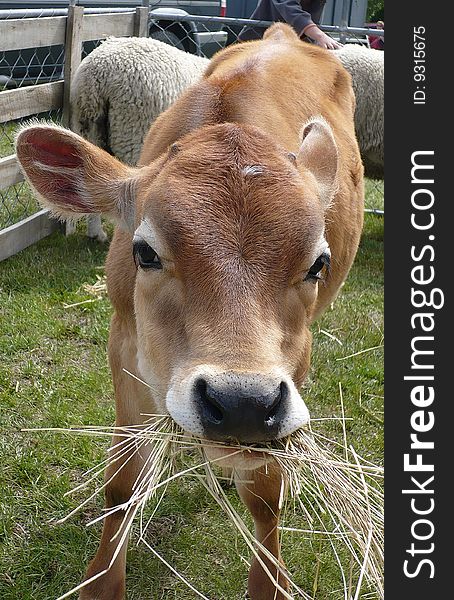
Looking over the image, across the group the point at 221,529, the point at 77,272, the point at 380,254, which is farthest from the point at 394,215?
the point at 380,254

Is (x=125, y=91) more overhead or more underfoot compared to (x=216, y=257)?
more underfoot

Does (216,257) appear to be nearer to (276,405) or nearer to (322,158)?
(276,405)

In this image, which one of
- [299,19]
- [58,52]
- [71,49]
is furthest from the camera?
[58,52]

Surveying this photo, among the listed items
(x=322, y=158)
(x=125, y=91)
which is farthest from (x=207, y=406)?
(x=125, y=91)

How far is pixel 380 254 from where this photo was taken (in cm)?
820

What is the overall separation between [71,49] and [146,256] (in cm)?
515

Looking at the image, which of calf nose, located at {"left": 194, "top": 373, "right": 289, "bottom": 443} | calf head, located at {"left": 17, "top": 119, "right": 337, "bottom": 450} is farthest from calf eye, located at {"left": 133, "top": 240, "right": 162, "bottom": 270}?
calf nose, located at {"left": 194, "top": 373, "right": 289, "bottom": 443}

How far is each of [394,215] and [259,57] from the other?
4.48 feet

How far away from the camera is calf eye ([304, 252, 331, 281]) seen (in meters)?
2.64

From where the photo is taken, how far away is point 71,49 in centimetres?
716

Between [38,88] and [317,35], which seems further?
[317,35]

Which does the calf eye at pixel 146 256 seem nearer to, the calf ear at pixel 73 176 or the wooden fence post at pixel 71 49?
the calf ear at pixel 73 176

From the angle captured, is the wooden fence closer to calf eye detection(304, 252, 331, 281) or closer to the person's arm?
the person's arm

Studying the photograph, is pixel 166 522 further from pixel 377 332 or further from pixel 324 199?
pixel 377 332
